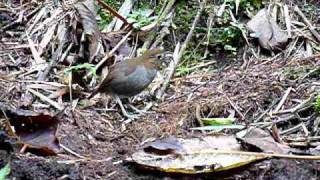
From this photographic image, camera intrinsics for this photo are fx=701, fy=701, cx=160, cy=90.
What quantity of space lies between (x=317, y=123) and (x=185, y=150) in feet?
2.97

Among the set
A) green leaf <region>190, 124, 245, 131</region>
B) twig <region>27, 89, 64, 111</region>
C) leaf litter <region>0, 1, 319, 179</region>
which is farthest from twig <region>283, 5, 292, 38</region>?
twig <region>27, 89, 64, 111</region>

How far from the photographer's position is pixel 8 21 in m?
5.98

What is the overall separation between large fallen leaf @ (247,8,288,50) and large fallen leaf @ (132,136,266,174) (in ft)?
6.29

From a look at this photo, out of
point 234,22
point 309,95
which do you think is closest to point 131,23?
point 234,22

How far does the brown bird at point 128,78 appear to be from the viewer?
4.84 meters

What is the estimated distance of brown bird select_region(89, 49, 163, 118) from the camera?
4.84m

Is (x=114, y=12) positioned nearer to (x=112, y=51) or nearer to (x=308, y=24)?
(x=112, y=51)

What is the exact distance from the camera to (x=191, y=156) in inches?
139

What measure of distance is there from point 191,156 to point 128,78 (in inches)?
58.7

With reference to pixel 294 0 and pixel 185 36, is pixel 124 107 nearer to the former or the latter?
pixel 185 36

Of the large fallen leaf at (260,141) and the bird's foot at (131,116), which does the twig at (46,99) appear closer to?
the bird's foot at (131,116)

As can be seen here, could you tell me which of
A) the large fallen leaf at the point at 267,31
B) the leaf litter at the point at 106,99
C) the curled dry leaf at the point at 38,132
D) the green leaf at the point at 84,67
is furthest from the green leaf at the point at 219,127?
the large fallen leaf at the point at 267,31

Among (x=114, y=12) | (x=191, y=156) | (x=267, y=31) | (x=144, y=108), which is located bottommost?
(x=144, y=108)

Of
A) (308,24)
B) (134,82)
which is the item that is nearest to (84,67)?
(134,82)
